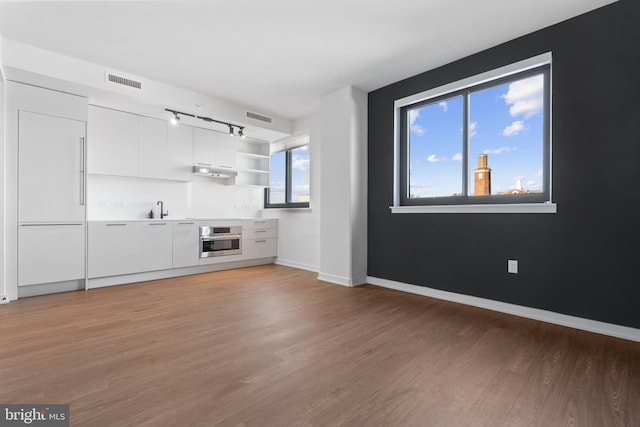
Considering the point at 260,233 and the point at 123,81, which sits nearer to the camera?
the point at 123,81

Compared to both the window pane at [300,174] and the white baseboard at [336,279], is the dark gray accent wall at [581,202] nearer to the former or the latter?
the white baseboard at [336,279]

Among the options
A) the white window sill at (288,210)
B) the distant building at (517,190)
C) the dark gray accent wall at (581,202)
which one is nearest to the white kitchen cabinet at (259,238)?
the white window sill at (288,210)

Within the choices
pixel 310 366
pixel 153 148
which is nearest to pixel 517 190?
pixel 310 366

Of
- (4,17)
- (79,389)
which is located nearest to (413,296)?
(79,389)

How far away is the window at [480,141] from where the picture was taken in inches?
113

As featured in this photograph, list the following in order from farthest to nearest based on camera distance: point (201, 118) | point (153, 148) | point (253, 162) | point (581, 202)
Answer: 1. point (253, 162)
2. point (201, 118)
3. point (153, 148)
4. point (581, 202)

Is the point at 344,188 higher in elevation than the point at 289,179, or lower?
lower

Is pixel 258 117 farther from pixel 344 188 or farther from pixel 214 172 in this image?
pixel 344 188

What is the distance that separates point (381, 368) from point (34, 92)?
4.61 metres

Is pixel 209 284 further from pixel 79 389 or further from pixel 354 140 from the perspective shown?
pixel 354 140

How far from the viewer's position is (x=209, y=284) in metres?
4.12

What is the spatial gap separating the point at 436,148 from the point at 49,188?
4676 millimetres

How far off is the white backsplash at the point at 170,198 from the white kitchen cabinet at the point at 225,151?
443 mm

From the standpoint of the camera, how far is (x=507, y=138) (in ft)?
10.1
